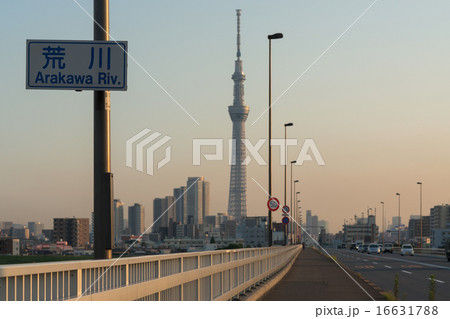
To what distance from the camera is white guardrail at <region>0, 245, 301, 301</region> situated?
6.60m

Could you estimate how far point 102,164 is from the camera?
1262cm

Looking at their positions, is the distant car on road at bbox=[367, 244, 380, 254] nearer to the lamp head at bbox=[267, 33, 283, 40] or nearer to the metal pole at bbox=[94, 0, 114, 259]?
the lamp head at bbox=[267, 33, 283, 40]

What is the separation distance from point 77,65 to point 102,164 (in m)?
1.84

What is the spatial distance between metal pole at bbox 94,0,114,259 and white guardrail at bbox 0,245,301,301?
4.02 ft

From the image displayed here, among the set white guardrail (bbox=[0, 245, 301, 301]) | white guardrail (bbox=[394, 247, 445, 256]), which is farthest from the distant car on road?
white guardrail (bbox=[0, 245, 301, 301])

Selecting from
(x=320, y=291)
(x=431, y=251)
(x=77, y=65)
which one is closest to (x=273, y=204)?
(x=320, y=291)

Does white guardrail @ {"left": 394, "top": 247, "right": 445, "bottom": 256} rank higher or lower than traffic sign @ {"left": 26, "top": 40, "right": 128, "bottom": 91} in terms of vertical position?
lower

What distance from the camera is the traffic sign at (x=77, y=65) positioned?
11.8 m

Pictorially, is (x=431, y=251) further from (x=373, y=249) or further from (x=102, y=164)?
(x=102, y=164)

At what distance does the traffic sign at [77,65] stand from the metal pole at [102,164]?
0.57 metres
